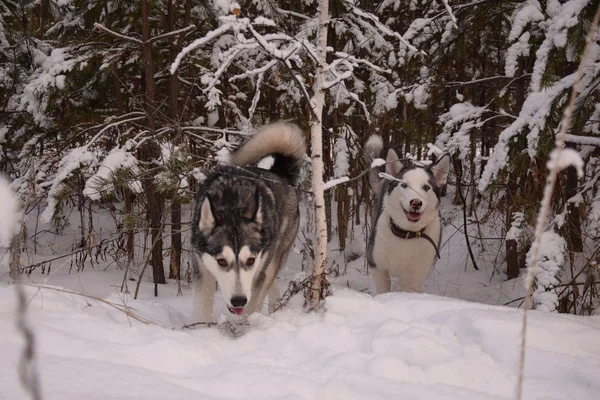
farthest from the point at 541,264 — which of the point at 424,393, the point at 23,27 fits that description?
the point at 23,27

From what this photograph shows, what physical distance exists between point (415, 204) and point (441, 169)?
0.62 m

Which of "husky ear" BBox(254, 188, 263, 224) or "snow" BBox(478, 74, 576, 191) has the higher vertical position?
"snow" BBox(478, 74, 576, 191)

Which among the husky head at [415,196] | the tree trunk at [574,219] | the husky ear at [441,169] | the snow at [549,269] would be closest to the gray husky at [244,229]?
the husky head at [415,196]

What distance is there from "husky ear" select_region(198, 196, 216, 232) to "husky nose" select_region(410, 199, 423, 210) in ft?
8.08

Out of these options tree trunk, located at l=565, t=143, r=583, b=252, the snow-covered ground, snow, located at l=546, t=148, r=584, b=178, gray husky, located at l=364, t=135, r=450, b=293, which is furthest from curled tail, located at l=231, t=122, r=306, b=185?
snow, located at l=546, t=148, r=584, b=178

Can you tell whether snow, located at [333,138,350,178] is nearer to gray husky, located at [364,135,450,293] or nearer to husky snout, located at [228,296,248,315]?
gray husky, located at [364,135,450,293]

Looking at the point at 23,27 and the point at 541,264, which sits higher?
the point at 23,27

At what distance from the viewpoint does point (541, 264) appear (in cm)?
367

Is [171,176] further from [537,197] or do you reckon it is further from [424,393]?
[537,197]

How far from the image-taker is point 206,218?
3.44 meters

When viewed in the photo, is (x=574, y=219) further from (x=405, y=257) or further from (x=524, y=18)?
(x=524, y=18)

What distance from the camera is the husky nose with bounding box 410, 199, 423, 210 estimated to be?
5012mm

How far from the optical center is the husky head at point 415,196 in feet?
16.6

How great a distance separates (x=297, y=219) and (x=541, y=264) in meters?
2.35
